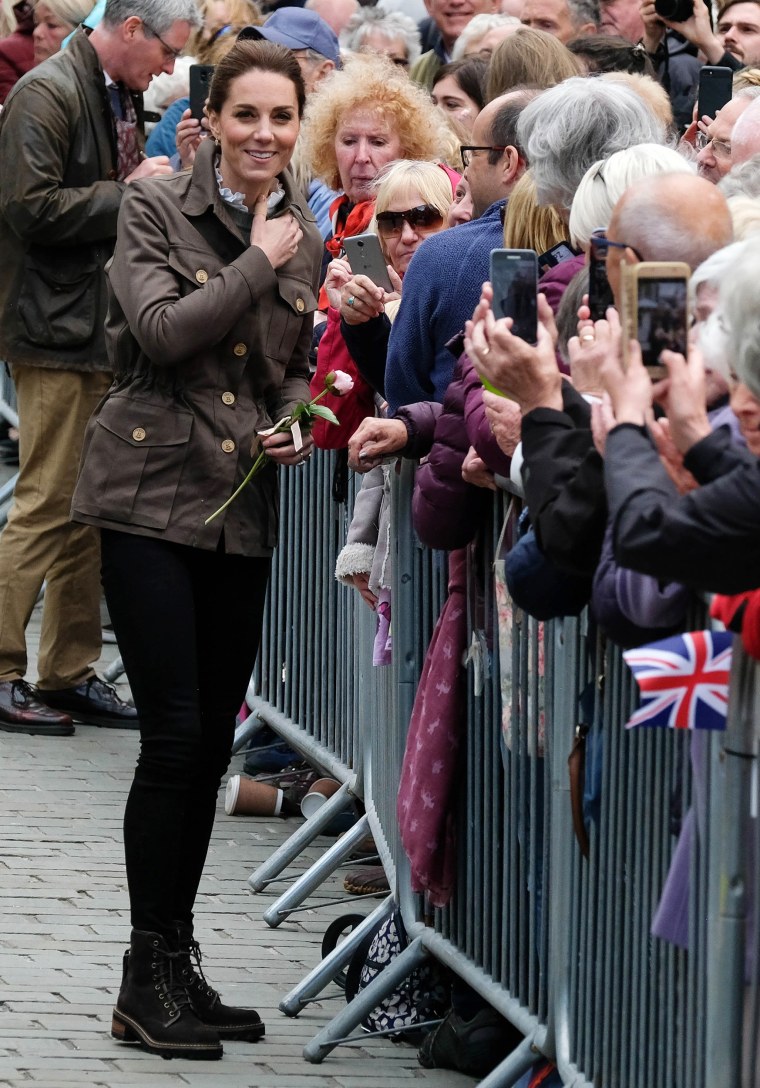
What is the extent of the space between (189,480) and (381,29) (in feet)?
18.2

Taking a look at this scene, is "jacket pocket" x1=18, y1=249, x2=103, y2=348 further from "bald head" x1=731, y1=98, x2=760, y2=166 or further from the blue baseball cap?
"bald head" x1=731, y1=98, x2=760, y2=166

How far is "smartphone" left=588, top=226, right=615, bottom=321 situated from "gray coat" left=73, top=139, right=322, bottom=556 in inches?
55.6

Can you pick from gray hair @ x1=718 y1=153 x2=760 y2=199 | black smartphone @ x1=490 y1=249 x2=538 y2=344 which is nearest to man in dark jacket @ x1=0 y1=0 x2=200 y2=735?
gray hair @ x1=718 y1=153 x2=760 y2=199

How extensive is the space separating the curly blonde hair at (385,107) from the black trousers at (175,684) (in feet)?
7.96

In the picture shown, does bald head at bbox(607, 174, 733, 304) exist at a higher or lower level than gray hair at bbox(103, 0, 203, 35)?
lower

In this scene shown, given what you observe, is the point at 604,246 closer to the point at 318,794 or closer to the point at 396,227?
the point at 396,227

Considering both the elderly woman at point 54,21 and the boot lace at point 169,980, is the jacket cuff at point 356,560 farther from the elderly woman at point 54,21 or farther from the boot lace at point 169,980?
the elderly woman at point 54,21

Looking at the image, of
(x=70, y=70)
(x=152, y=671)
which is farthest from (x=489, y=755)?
(x=70, y=70)

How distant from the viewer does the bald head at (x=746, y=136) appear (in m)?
5.00

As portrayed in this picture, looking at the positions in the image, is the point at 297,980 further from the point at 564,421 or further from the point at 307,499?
the point at 564,421

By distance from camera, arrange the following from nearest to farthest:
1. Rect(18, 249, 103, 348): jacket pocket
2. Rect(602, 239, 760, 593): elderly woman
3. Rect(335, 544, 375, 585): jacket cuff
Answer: Rect(602, 239, 760, 593): elderly woman < Rect(335, 544, 375, 585): jacket cuff < Rect(18, 249, 103, 348): jacket pocket

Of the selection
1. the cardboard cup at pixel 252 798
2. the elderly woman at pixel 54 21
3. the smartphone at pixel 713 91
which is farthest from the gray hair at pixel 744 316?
the elderly woman at pixel 54 21

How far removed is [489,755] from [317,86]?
3514 millimetres

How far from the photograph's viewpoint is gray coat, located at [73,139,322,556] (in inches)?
189
